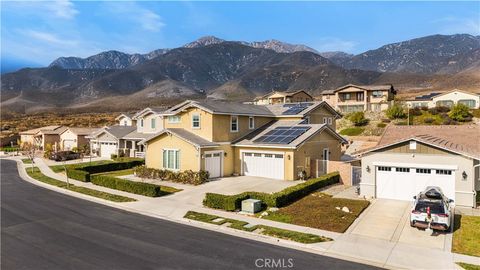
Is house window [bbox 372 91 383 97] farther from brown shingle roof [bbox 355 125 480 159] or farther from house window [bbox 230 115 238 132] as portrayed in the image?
house window [bbox 230 115 238 132]

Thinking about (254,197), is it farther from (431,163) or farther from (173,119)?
(173,119)

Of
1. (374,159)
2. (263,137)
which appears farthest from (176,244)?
(263,137)

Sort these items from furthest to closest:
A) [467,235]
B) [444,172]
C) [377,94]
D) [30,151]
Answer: [377,94] → [30,151] → [444,172] → [467,235]

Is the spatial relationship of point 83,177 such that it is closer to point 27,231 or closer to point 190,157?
point 190,157

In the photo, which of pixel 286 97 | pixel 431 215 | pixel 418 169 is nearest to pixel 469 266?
pixel 431 215

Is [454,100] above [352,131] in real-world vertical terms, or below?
above

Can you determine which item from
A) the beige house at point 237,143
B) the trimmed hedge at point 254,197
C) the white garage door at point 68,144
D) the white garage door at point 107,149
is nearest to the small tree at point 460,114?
the beige house at point 237,143

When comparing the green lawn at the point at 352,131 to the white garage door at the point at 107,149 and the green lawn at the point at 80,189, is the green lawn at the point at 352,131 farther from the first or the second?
the green lawn at the point at 80,189
